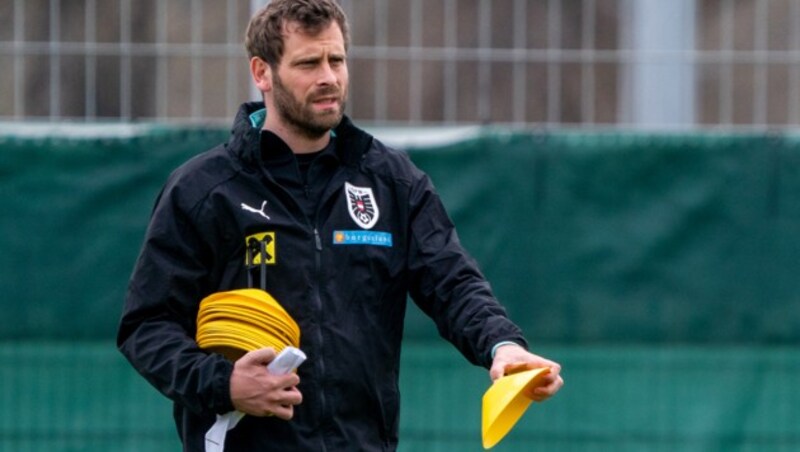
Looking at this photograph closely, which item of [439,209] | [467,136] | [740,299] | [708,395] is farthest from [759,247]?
[439,209]

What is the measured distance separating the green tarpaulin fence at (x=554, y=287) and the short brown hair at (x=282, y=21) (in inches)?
107

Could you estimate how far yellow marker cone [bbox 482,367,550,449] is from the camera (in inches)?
146

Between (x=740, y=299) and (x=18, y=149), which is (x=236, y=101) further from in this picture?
(x=740, y=299)

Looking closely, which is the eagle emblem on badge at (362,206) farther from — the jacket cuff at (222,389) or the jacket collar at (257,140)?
the jacket cuff at (222,389)

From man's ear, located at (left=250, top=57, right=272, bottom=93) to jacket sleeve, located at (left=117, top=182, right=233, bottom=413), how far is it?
355mm

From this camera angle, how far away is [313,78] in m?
4.04

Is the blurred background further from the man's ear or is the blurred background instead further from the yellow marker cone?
the yellow marker cone

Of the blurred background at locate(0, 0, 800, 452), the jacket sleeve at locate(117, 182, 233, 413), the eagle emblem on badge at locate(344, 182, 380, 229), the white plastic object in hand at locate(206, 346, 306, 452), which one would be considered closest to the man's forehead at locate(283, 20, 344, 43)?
the eagle emblem on badge at locate(344, 182, 380, 229)

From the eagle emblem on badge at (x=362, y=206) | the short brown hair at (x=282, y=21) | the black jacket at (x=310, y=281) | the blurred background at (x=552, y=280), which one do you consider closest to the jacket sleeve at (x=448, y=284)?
the black jacket at (x=310, y=281)

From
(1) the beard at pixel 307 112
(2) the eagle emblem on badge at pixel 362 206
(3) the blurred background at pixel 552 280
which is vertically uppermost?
(1) the beard at pixel 307 112

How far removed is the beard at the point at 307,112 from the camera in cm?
404

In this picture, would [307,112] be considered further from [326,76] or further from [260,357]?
[260,357]

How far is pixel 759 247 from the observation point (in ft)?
22.2

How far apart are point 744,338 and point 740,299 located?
16 centimetres
